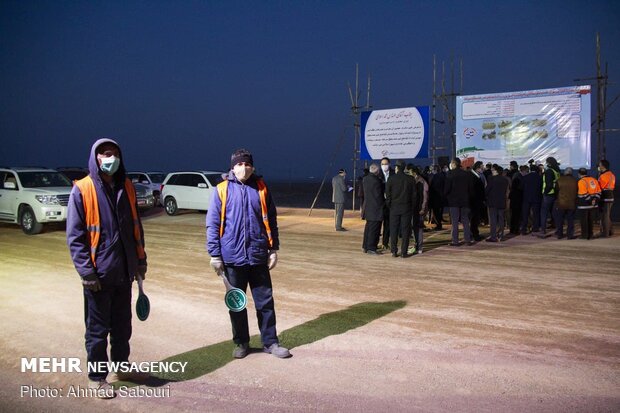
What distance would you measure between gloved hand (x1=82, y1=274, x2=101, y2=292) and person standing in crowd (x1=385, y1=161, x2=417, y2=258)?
24.4 ft

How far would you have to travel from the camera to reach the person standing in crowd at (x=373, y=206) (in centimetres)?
1110

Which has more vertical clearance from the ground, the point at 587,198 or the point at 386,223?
the point at 587,198

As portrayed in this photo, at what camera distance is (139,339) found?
544 centimetres

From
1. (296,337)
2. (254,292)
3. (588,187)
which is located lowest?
(296,337)

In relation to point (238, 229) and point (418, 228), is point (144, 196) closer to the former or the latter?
point (418, 228)

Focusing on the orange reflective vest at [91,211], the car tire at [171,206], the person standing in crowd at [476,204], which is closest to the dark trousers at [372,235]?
the person standing in crowd at [476,204]

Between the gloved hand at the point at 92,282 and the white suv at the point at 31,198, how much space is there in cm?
1181

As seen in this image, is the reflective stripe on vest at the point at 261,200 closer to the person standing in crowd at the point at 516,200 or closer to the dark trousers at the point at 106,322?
the dark trousers at the point at 106,322

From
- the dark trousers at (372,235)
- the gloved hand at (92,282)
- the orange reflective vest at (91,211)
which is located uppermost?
the orange reflective vest at (91,211)

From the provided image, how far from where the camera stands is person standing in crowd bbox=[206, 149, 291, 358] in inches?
182

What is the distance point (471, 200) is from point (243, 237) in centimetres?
917

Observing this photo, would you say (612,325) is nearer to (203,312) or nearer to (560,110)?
(203,312)

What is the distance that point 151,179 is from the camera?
2841cm

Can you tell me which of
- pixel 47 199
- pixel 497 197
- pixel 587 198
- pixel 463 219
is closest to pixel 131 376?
pixel 463 219
